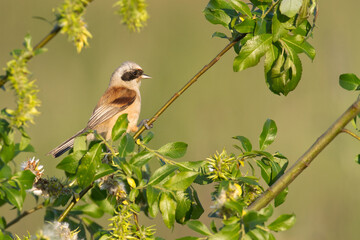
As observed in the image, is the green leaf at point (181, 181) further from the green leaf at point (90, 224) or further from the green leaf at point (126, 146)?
the green leaf at point (90, 224)

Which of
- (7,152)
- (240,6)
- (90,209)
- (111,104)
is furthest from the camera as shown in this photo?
(111,104)

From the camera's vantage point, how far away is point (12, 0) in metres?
6.05

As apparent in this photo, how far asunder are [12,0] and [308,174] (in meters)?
3.79

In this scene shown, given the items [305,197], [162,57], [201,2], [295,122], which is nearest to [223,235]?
[305,197]

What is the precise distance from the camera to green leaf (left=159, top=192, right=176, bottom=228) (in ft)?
4.94

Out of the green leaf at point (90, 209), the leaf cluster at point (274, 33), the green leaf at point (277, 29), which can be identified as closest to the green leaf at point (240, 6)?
the leaf cluster at point (274, 33)

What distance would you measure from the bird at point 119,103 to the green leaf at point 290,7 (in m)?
2.25

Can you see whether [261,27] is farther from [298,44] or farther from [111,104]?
[111,104]

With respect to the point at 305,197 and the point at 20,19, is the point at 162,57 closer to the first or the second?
the point at 20,19

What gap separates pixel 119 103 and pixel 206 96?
5.88 feet

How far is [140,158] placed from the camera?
4.99ft

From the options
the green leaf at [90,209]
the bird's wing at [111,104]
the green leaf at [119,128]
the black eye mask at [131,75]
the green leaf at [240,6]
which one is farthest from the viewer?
the black eye mask at [131,75]

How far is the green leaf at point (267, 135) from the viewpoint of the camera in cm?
171

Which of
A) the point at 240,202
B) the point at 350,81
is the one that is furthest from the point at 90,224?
the point at 350,81
